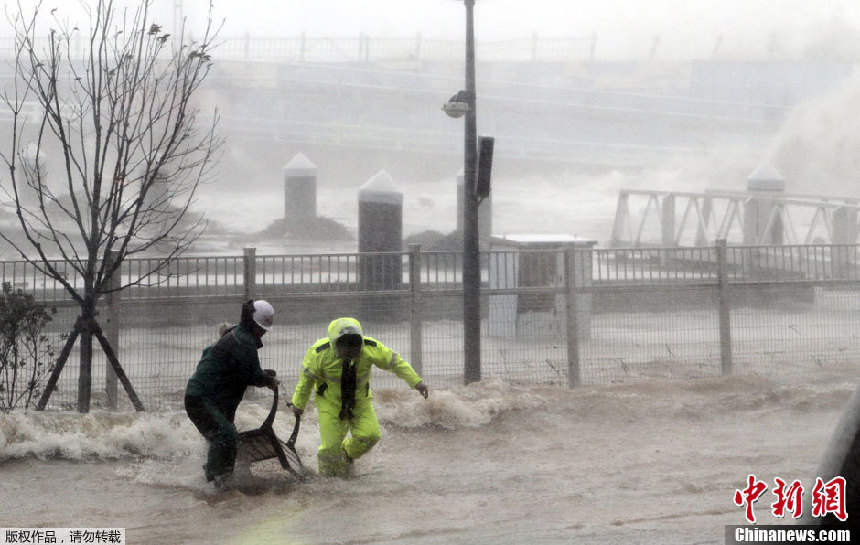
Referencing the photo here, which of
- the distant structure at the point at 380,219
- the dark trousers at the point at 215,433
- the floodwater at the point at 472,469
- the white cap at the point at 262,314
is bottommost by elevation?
the floodwater at the point at 472,469

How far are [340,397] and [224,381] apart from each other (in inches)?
32.9

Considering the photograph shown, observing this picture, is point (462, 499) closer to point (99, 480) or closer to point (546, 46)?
point (99, 480)

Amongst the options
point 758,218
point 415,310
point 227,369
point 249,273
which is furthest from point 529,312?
point 758,218

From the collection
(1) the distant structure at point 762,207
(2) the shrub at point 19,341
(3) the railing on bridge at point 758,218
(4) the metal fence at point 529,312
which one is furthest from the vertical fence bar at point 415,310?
(1) the distant structure at point 762,207

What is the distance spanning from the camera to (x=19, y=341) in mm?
8914

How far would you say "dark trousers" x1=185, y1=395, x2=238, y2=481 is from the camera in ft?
22.0

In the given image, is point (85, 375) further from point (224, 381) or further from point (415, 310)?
point (415, 310)

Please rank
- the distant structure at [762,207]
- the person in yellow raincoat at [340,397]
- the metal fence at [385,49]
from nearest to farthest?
the person in yellow raincoat at [340,397], the distant structure at [762,207], the metal fence at [385,49]

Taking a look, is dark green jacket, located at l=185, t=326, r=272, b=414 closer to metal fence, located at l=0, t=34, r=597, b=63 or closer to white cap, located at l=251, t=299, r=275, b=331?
white cap, located at l=251, t=299, r=275, b=331

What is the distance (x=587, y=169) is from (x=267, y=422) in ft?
170

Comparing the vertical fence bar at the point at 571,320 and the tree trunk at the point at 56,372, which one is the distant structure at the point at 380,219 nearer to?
the vertical fence bar at the point at 571,320

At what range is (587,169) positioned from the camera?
187ft

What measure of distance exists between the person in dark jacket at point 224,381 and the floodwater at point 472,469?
295 mm

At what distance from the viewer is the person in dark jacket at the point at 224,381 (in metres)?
6.72
